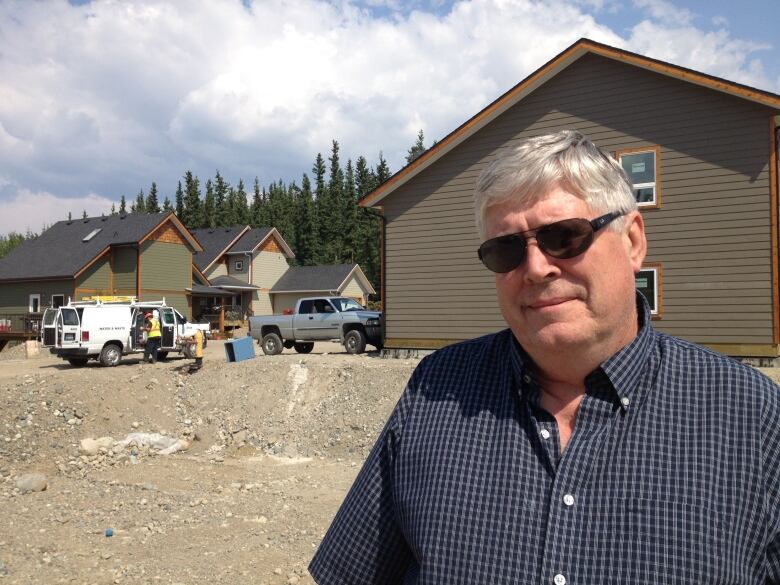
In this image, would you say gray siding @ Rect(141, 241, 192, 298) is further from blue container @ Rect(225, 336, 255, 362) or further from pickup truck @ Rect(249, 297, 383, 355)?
blue container @ Rect(225, 336, 255, 362)

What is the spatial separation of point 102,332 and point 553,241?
76.2ft

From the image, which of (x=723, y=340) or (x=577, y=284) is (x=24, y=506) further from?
(x=723, y=340)

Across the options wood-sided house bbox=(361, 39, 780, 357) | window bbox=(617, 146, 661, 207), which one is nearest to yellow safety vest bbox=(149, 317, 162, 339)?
wood-sided house bbox=(361, 39, 780, 357)

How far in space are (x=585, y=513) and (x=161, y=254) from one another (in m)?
43.0

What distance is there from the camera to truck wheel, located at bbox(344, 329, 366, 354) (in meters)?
21.9

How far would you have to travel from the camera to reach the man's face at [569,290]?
192cm

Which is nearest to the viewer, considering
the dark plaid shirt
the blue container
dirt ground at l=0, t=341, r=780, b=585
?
the dark plaid shirt

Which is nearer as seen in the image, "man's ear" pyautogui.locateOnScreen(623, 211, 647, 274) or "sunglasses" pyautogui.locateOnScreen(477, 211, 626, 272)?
"sunglasses" pyautogui.locateOnScreen(477, 211, 626, 272)

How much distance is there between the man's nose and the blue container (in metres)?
18.8

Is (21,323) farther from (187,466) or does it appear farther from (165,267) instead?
(187,466)

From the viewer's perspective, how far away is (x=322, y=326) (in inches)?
900

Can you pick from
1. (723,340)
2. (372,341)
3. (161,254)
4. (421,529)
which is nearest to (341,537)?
(421,529)

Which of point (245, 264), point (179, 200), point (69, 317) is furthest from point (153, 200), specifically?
point (69, 317)

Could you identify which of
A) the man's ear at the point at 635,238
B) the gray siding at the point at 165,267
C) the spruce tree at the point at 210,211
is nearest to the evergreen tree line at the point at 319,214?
the spruce tree at the point at 210,211
